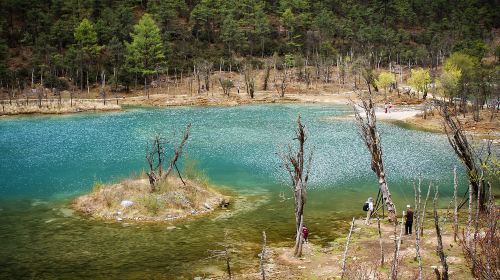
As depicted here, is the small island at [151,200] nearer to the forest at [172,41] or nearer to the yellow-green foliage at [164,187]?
the yellow-green foliage at [164,187]

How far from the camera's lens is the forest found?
143375 mm

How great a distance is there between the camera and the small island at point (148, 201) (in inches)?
1480

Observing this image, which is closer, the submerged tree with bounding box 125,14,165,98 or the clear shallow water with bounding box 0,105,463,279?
the clear shallow water with bounding box 0,105,463,279

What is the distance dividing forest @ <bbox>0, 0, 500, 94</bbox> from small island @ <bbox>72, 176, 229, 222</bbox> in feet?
311

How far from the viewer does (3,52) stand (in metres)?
139

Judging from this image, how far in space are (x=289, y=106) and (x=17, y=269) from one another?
94.3m

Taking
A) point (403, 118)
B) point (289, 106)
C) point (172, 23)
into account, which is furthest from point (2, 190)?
point (172, 23)

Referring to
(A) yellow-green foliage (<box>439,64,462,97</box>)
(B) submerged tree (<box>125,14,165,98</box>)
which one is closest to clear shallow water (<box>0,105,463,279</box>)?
(A) yellow-green foliage (<box>439,64,462,97</box>)

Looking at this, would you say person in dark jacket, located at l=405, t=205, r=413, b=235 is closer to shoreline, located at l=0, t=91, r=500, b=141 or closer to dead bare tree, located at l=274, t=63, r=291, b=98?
shoreline, located at l=0, t=91, r=500, b=141

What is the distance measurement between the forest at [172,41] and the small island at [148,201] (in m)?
94.8

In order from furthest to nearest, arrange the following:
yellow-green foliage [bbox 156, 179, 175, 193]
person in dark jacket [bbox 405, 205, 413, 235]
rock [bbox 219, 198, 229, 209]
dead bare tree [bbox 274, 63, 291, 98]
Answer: dead bare tree [bbox 274, 63, 291, 98], rock [bbox 219, 198, 229, 209], yellow-green foliage [bbox 156, 179, 175, 193], person in dark jacket [bbox 405, 205, 413, 235]

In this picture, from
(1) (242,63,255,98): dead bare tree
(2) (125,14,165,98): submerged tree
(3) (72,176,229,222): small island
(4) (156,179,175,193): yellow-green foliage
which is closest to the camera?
(3) (72,176,229,222): small island

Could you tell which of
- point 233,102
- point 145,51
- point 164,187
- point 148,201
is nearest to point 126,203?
point 148,201

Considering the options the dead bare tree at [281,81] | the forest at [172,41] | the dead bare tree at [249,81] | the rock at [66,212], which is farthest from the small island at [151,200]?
the forest at [172,41]
